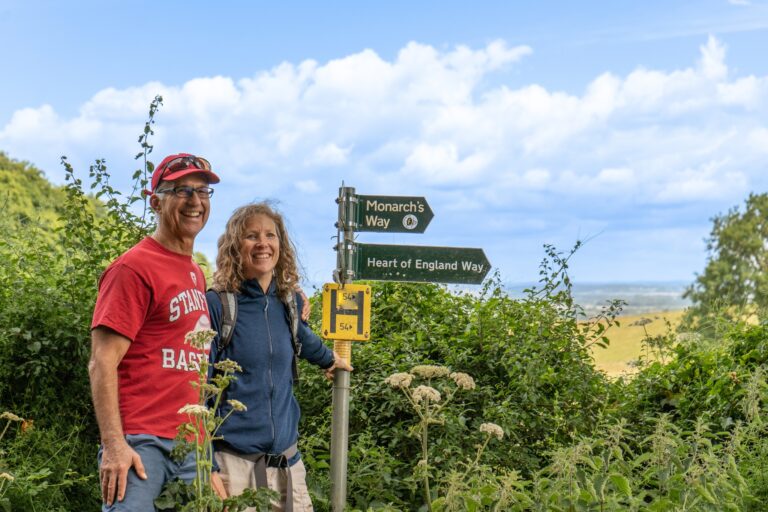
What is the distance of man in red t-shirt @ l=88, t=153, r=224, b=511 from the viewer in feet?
11.8

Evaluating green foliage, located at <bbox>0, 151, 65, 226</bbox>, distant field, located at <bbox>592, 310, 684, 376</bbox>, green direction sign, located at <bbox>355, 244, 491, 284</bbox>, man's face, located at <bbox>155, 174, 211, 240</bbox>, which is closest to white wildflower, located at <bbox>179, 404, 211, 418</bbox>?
man's face, located at <bbox>155, 174, 211, 240</bbox>

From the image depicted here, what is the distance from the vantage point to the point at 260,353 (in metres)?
4.25

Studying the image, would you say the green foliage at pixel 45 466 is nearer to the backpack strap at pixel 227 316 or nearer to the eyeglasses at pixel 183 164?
the backpack strap at pixel 227 316

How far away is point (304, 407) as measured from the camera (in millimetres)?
6578

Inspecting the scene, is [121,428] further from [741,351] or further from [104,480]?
[741,351]

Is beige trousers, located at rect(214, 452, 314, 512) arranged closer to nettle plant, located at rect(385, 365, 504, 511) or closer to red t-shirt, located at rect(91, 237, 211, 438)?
red t-shirt, located at rect(91, 237, 211, 438)

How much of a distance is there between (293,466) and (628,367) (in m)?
5.35

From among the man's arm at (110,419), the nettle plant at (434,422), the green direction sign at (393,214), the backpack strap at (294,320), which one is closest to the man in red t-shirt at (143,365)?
the man's arm at (110,419)

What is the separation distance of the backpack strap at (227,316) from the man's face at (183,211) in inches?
14.9

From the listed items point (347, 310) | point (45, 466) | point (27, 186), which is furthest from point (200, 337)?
point (27, 186)

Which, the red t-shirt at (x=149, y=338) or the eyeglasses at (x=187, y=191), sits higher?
the eyeglasses at (x=187, y=191)

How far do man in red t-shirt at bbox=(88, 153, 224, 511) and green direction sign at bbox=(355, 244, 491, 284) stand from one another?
5.75ft

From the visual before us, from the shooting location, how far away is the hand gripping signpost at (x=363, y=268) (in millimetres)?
5426

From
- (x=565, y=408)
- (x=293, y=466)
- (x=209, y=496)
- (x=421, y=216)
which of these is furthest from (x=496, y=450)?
(x=209, y=496)
